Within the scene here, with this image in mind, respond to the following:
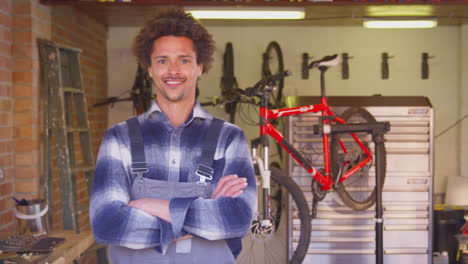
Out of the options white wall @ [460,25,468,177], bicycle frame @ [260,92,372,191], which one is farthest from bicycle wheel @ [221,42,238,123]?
white wall @ [460,25,468,177]

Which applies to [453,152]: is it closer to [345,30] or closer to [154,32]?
[345,30]

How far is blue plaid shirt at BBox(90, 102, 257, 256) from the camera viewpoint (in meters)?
1.54

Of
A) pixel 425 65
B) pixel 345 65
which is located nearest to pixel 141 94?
pixel 345 65

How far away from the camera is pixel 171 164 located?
1620mm

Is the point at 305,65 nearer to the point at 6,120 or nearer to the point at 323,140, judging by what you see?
the point at 323,140

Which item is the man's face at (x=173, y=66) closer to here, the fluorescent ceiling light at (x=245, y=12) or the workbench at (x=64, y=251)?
the workbench at (x=64, y=251)

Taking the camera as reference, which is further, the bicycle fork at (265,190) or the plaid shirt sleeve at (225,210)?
the bicycle fork at (265,190)

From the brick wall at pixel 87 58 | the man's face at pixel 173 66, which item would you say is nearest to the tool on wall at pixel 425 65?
the brick wall at pixel 87 58

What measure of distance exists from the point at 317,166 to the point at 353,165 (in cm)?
31

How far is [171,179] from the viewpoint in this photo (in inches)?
64.0

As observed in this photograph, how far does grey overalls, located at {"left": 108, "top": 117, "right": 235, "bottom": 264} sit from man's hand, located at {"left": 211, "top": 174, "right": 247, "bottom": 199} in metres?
0.04

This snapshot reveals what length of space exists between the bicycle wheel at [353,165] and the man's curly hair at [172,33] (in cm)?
279

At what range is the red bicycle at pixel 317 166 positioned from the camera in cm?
390

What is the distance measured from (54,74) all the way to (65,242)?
124cm
